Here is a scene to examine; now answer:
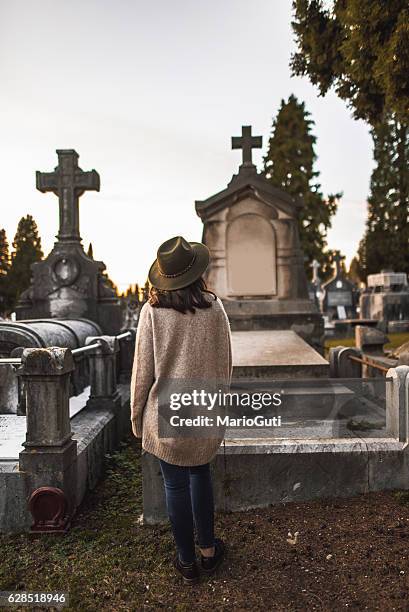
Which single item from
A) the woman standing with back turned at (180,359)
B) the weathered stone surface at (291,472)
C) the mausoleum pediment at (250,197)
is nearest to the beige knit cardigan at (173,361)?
the woman standing with back turned at (180,359)

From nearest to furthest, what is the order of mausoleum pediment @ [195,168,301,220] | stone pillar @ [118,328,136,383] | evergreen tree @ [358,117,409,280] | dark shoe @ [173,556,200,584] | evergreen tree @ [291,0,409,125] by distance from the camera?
dark shoe @ [173,556,200,584] < evergreen tree @ [291,0,409,125] < stone pillar @ [118,328,136,383] < mausoleum pediment @ [195,168,301,220] < evergreen tree @ [358,117,409,280]

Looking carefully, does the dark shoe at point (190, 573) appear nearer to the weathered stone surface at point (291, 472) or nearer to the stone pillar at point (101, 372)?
the weathered stone surface at point (291, 472)

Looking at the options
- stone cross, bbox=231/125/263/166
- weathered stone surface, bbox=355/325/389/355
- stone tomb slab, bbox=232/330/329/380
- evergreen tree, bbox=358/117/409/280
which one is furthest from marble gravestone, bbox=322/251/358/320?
stone tomb slab, bbox=232/330/329/380

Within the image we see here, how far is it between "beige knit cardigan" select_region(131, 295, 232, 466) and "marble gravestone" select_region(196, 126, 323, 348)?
5.83 metres

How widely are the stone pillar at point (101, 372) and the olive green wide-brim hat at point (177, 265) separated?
2.57 meters

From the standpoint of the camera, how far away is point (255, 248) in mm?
8266

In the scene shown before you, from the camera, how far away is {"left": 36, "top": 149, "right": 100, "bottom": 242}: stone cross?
752cm

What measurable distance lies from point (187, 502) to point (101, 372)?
2724 mm

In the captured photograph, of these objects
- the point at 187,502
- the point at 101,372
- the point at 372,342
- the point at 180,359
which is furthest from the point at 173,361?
the point at 372,342

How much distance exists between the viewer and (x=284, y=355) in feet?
17.6

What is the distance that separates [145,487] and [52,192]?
6112mm

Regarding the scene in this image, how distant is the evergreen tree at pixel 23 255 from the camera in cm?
3497

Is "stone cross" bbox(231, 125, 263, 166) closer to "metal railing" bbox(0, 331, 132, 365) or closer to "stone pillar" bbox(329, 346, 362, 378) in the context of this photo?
"stone pillar" bbox(329, 346, 362, 378)

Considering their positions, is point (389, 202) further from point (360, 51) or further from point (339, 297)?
point (360, 51)
